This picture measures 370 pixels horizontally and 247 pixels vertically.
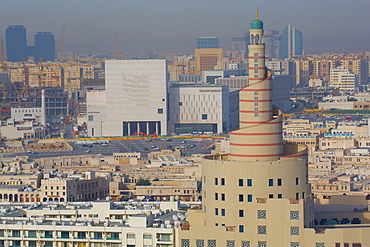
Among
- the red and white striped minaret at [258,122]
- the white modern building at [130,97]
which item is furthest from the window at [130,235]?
the white modern building at [130,97]

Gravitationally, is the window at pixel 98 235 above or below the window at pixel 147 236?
below

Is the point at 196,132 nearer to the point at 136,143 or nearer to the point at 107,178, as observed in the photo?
the point at 136,143

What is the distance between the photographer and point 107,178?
79.4 m

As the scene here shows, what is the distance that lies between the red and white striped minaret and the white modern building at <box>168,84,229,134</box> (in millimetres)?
98107

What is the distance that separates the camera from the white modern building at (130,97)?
142 meters

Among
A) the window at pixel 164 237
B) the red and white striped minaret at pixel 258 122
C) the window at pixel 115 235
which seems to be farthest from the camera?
the window at pixel 115 235

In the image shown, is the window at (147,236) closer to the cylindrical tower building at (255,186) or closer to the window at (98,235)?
the cylindrical tower building at (255,186)

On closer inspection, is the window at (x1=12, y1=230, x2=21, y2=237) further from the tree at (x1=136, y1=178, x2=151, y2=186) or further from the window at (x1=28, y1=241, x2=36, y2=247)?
the tree at (x1=136, y1=178, x2=151, y2=186)

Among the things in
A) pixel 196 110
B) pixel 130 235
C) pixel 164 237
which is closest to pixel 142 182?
pixel 130 235

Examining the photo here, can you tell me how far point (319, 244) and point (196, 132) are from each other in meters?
100

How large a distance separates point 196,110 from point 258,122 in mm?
99208

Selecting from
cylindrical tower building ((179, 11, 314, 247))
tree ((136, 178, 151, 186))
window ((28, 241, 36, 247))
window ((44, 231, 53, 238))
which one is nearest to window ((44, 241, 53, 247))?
window ((44, 231, 53, 238))

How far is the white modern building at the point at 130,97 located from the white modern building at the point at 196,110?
2.41 meters

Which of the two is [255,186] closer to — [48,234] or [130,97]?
[48,234]
